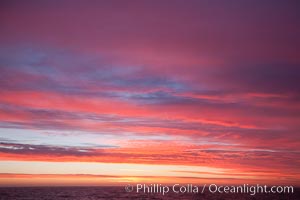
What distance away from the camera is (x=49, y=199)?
5197cm

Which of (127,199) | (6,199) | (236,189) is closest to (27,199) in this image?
(6,199)

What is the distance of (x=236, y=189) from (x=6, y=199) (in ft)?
287

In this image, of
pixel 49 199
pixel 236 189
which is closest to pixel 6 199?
pixel 49 199

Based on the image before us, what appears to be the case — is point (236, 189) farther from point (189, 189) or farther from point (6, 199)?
point (6, 199)

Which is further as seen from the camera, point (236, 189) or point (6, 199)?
point (236, 189)

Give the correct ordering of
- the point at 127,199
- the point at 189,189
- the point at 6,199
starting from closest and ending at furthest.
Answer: the point at 6,199 → the point at 127,199 → the point at 189,189

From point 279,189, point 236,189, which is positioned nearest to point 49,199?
point 236,189

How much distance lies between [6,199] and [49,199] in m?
6.09

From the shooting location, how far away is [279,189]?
120 m

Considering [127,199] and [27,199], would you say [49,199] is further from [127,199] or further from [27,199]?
[127,199]

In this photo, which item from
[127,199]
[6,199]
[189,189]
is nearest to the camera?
[6,199]

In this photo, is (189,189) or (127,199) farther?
(189,189)

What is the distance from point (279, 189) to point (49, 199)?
9289 cm

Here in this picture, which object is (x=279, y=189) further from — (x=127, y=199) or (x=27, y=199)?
(x=27, y=199)
